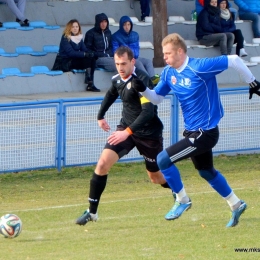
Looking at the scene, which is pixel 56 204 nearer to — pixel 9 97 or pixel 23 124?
pixel 23 124

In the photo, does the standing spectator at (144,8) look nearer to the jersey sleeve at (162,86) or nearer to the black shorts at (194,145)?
the jersey sleeve at (162,86)

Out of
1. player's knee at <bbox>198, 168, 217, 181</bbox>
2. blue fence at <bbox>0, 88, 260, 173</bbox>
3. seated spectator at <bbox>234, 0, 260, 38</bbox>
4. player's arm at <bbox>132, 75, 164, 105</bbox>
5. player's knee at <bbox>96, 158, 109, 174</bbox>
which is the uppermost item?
player's arm at <bbox>132, 75, 164, 105</bbox>

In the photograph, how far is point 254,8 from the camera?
2227 cm

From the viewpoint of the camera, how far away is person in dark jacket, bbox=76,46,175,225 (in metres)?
8.29

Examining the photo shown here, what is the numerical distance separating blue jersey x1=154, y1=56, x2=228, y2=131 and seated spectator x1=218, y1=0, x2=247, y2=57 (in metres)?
12.1

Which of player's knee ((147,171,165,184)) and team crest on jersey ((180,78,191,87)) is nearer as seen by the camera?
team crest on jersey ((180,78,191,87))

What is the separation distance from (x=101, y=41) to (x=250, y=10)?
6519 millimetres

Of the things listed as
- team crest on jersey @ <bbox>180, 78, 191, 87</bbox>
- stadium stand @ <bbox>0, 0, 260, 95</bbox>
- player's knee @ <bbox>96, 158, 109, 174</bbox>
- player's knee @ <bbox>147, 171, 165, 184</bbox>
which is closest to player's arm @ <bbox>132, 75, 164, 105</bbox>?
team crest on jersey @ <bbox>180, 78, 191, 87</bbox>

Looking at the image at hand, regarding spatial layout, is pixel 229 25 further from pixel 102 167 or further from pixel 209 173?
pixel 209 173

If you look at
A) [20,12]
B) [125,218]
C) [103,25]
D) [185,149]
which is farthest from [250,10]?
[185,149]

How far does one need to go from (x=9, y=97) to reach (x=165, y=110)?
4.25 meters

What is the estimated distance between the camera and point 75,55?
16984 mm

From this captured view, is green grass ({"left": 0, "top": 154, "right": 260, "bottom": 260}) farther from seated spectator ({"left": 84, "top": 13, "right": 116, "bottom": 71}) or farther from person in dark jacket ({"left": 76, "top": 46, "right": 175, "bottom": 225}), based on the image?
seated spectator ({"left": 84, "top": 13, "right": 116, "bottom": 71})

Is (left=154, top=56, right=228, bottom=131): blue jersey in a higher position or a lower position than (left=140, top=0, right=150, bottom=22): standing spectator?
higher
